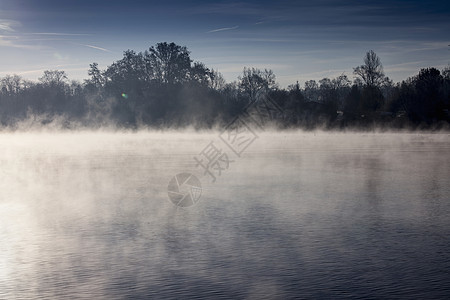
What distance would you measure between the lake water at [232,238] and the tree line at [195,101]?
55.9 m

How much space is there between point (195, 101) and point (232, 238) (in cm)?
7640

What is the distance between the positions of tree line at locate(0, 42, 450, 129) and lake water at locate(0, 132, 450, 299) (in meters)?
55.9

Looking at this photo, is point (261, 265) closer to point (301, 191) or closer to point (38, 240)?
point (38, 240)

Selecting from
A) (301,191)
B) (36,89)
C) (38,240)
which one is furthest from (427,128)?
(36,89)

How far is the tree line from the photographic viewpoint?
76312 millimetres

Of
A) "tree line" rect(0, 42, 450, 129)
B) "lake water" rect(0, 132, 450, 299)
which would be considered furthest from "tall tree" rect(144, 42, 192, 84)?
"lake water" rect(0, 132, 450, 299)

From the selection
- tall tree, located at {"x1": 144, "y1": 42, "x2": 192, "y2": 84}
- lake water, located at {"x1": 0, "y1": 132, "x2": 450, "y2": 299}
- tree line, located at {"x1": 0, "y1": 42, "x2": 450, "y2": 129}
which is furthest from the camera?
tall tree, located at {"x1": 144, "y1": 42, "x2": 192, "y2": 84}

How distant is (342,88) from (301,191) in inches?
4900

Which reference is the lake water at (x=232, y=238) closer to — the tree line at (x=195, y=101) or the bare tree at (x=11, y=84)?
the tree line at (x=195, y=101)

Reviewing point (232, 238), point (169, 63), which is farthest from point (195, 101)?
point (232, 238)

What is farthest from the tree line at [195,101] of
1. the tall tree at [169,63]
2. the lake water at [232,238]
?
the lake water at [232,238]

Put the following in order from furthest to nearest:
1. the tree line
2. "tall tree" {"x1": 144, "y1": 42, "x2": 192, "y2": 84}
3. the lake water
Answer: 1. "tall tree" {"x1": 144, "y1": 42, "x2": 192, "y2": 84}
2. the tree line
3. the lake water

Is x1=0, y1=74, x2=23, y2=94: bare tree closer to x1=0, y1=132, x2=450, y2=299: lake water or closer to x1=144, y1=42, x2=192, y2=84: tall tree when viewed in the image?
x1=144, y1=42, x2=192, y2=84: tall tree

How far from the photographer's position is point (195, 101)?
286 ft
